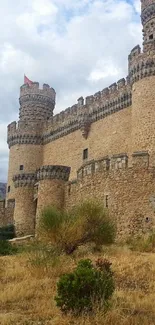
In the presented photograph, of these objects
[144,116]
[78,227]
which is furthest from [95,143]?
[78,227]

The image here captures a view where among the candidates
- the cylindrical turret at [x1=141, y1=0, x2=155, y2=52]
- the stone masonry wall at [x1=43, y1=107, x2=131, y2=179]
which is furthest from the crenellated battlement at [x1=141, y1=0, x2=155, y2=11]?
the stone masonry wall at [x1=43, y1=107, x2=131, y2=179]

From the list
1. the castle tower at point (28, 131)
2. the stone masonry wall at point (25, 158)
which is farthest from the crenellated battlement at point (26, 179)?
the stone masonry wall at point (25, 158)

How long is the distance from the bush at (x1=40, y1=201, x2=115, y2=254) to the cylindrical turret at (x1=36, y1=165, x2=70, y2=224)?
523 centimetres

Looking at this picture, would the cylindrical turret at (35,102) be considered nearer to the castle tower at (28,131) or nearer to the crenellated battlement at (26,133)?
the castle tower at (28,131)

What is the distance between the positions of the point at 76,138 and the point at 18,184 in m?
6.72

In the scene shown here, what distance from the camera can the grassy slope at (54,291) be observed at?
6.02 meters

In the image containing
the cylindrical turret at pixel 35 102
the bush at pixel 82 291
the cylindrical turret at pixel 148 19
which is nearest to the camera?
the bush at pixel 82 291

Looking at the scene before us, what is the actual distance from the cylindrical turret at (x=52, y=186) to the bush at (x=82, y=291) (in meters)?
11.9

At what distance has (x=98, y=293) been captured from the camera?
6574mm

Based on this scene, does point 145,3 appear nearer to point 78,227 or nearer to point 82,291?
point 78,227

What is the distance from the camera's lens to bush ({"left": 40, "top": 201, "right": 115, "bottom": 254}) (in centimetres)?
1216

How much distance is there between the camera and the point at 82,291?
258 inches

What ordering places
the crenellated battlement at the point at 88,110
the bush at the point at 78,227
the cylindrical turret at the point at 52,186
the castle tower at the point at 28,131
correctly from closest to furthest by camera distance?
the bush at the point at 78,227 → the cylindrical turret at the point at 52,186 → the crenellated battlement at the point at 88,110 → the castle tower at the point at 28,131

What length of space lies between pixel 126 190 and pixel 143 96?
21.6 ft
